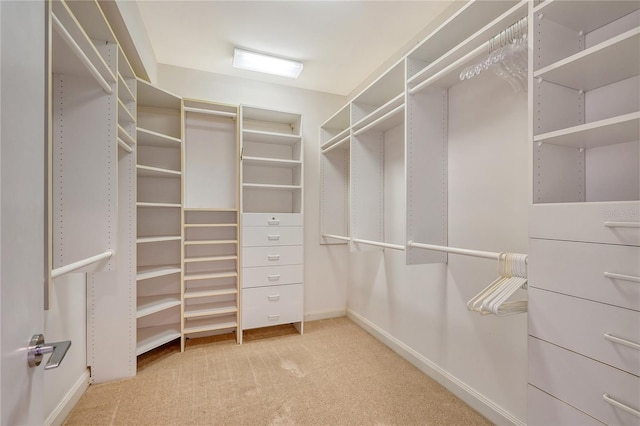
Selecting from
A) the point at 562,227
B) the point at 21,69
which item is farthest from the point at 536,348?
the point at 21,69

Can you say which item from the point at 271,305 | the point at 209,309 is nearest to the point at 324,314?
the point at 271,305

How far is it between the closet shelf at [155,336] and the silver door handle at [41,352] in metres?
2.04

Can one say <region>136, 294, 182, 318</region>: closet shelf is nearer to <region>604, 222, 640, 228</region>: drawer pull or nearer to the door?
the door

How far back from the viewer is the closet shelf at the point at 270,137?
9.67ft

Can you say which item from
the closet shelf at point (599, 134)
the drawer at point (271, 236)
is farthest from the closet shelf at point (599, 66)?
the drawer at point (271, 236)

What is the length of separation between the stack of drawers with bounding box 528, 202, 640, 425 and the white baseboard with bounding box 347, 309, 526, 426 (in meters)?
0.68

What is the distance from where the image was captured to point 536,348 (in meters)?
1.12

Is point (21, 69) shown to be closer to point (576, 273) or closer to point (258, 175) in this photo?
point (576, 273)

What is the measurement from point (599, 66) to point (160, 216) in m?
3.20

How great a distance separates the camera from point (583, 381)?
97 centimetres

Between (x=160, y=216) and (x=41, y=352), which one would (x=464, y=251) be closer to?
(x=41, y=352)

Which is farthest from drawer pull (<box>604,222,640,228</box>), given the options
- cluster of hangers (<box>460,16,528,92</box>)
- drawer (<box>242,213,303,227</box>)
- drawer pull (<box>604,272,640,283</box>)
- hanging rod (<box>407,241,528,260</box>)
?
drawer (<box>242,213,303,227</box>)

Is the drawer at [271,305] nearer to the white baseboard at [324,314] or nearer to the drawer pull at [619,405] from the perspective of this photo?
the white baseboard at [324,314]

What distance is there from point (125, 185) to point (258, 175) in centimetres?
137
